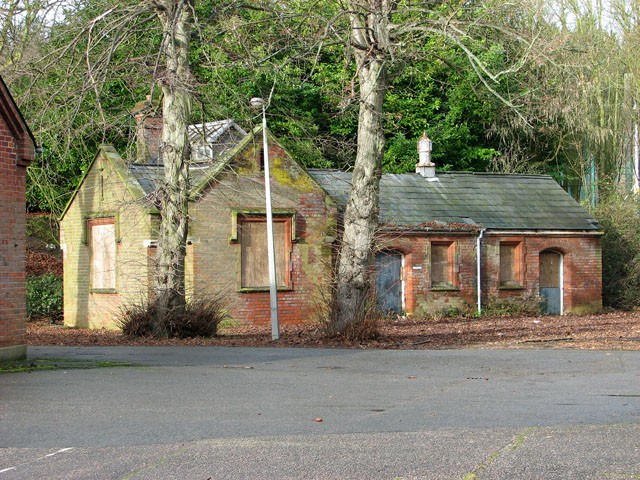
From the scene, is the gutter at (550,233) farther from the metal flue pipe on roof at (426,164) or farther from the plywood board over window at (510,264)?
the metal flue pipe on roof at (426,164)

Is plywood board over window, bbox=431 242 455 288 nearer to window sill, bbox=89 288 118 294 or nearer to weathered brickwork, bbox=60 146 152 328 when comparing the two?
weathered brickwork, bbox=60 146 152 328

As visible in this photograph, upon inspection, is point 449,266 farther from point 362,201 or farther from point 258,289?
point 362,201

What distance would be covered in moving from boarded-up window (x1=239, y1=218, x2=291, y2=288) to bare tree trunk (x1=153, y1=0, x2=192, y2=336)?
18.7 feet

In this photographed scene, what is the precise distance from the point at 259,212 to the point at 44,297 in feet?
31.0

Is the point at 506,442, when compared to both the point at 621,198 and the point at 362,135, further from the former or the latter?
the point at 621,198

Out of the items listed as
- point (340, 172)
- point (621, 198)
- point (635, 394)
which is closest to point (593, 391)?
point (635, 394)

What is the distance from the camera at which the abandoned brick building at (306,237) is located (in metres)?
23.5

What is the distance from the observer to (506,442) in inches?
280

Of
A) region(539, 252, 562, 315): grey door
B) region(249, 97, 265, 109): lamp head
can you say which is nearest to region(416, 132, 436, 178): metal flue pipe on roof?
region(539, 252, 562, 315): grey door

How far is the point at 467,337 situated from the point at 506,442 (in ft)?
39.9

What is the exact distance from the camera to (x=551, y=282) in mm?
29297

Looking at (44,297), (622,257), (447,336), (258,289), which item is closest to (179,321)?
(258,289)

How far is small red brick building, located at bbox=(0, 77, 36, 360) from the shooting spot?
1300 centimetres

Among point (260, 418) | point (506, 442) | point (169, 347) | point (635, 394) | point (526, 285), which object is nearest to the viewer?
point (506, 442)
